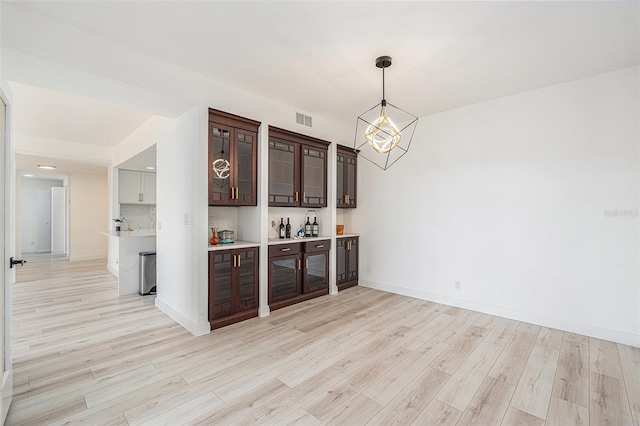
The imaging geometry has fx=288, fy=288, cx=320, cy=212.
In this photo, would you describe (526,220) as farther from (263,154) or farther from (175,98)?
(175,98)

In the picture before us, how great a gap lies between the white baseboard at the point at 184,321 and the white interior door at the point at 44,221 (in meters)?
A: 8.92

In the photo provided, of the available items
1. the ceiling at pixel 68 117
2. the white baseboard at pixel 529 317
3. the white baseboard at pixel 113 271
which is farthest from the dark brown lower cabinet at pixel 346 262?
the white baseboard at pixel 113 271

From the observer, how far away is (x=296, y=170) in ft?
13.8

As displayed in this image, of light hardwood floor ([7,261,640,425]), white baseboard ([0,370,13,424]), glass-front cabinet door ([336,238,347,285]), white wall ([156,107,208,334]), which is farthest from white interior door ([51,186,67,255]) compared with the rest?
glass-front cabinet door ([336,238,347,285])

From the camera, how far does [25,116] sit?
436 cm

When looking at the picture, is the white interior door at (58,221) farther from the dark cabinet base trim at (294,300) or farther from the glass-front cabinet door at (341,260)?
the glass-front cabinet door at (341,260)

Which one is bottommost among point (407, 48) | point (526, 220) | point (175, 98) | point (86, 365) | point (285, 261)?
point (86, 365)

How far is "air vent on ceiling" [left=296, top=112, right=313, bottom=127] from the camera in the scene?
4.25 m

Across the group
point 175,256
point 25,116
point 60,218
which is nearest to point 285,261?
point 175,256

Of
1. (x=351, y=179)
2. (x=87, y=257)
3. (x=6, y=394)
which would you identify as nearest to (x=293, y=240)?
(x=351, y=179)

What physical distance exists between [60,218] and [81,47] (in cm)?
918

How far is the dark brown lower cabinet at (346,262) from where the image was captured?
4.87m

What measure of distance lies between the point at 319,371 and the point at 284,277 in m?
1.72

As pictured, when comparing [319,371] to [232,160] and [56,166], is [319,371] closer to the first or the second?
[232,160]
